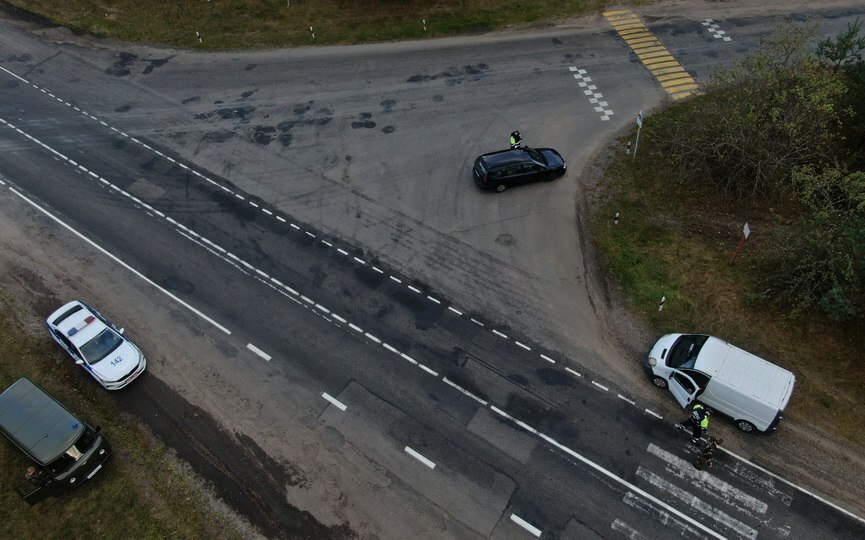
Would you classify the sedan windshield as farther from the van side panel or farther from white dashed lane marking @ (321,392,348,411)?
white dashed lane marking @ (321,392,348,411)

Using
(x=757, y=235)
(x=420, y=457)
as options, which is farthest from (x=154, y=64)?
(x=757, y=235)

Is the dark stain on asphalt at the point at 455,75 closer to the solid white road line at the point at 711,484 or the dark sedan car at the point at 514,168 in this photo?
the dark sedan car at the point at 514,168

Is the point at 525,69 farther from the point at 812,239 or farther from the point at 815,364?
the point at 815,364

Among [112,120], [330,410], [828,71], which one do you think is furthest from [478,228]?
[112,120]

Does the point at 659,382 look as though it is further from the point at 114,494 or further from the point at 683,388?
the point at 114,494

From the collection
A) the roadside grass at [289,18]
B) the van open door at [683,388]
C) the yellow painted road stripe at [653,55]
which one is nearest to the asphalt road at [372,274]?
the yellow painted road stripe at [653,55]

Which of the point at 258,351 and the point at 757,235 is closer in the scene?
the point at 258,351
